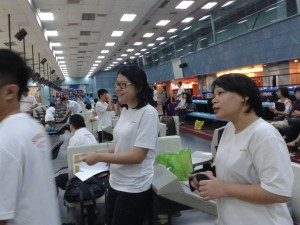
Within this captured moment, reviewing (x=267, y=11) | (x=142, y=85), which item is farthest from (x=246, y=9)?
(x=142, y=85)

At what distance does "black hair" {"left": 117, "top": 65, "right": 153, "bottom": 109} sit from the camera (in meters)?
1.88

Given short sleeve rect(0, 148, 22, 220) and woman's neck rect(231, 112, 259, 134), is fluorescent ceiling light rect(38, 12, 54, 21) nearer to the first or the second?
woman's neck rect(231, 112, 259, 134)

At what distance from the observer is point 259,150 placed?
3.84 feet

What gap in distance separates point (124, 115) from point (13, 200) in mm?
1095

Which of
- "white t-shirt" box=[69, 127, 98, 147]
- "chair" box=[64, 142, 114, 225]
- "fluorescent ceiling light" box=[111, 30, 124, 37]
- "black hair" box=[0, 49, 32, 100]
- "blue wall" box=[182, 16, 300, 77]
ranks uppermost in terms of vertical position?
"fluorescent ceiling light" box=[111, 30, 124, 37]

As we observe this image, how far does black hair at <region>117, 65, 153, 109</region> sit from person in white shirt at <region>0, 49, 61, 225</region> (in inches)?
32.7

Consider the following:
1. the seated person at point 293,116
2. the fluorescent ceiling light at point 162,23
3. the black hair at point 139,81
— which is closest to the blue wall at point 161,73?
the fluorescent ceiling light at point 162,23

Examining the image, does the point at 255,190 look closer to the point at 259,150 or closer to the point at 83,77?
the point at 259,150

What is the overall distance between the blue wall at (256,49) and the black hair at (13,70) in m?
9.66

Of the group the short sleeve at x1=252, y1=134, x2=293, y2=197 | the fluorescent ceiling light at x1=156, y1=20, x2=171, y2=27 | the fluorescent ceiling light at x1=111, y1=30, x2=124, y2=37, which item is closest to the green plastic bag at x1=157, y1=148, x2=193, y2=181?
the short sleeve at x1=252, y1=134, x2=293, y2=197

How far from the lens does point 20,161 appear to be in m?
0.96

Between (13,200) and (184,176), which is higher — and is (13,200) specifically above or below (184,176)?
above

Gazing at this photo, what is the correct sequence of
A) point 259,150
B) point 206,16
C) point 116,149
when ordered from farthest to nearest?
point 206,16, point 116,149, point 259,150

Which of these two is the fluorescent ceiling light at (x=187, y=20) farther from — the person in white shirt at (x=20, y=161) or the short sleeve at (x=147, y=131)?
the person in white shirt at (x=20, y=161)
